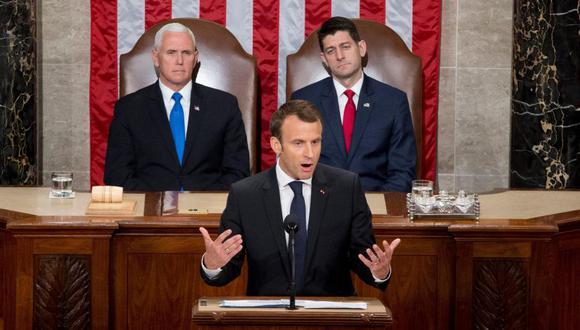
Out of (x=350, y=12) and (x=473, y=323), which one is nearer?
(x=473, y=323)

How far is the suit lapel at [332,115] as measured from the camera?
20.9 feet

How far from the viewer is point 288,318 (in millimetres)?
3436

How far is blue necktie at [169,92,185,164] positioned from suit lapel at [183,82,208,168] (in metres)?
0.05

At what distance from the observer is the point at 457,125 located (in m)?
7.46

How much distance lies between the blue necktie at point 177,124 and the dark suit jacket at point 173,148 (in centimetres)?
5

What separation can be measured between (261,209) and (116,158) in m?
2.36

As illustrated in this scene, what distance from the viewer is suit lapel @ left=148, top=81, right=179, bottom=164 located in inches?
252

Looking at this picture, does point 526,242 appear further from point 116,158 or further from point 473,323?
point 116,158

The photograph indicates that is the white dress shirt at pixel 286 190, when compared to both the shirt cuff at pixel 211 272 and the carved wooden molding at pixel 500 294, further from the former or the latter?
the carved wooden molding at pixel 500 294

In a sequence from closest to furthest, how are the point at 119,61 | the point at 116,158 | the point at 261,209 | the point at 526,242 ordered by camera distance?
the point at 261,209 < the point at 526,242 < the point at 116,158 < the point at 119,61

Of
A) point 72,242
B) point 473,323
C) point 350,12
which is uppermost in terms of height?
point 350,12

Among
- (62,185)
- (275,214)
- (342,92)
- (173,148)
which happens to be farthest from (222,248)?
(342,92)

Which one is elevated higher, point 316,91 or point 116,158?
point 316,91

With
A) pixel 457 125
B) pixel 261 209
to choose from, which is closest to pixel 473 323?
pixel 261 209
